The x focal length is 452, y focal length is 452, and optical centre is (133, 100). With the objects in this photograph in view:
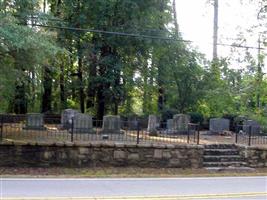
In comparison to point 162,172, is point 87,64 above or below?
above

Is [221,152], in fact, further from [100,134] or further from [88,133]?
[88,133]

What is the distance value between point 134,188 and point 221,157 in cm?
708

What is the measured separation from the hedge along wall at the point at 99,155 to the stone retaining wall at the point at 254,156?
222 centimetres

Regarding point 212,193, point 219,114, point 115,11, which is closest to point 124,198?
point 212,193

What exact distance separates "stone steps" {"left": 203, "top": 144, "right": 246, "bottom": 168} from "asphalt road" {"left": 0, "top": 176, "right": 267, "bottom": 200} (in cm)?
301

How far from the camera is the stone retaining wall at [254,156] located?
A: 18.6 meters

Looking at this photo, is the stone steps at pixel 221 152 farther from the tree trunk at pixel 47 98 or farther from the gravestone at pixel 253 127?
the tree trunk at pixel 47 98

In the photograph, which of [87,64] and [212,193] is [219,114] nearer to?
[87,64]

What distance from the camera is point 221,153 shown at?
60.7ft

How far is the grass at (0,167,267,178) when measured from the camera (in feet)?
47.2

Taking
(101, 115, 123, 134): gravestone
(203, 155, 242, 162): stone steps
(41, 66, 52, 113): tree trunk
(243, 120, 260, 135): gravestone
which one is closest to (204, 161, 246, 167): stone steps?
(203, 155, 242, 162): stone steps

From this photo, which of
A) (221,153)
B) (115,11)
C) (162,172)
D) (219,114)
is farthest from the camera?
(219,114)

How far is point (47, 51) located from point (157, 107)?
58.6ft

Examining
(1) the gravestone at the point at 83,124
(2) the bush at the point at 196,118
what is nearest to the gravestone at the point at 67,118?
(1) the gravestone at the point at 83,124
